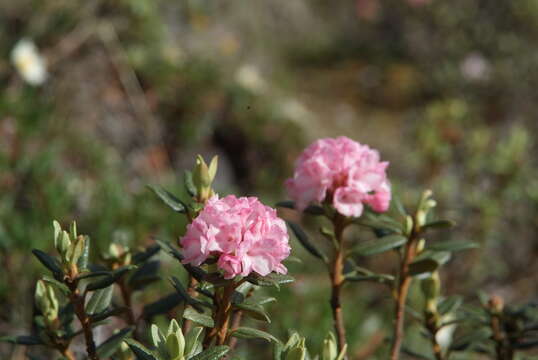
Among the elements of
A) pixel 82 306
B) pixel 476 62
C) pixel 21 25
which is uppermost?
pixel 476 62

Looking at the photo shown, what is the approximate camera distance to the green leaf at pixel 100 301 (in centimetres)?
92

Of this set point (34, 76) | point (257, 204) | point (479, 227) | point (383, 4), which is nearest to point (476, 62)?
point (383, 4)

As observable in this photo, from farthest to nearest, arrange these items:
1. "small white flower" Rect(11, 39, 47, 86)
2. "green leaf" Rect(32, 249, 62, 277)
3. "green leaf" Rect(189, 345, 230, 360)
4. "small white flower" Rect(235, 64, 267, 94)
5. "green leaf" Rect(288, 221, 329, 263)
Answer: "small white flower" Rect(235, 64, 267, 94) → "small white flower" Rect(11, 39, 47, 86) → "green leaf" Rect(288, 221, 329, 263) → "green leaf" Rect(32, 249, 62, 277) → "green leaf" Rect(189, 345, 230, 360)

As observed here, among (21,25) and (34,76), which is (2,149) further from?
(21,25)

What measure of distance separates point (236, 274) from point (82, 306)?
0.24 meters

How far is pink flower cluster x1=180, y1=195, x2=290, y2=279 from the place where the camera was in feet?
2.42

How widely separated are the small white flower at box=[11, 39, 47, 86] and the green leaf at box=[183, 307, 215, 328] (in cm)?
260

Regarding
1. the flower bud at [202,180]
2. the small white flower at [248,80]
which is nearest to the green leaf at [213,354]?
the flower bud at [202,180]

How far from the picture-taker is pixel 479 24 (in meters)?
5.69

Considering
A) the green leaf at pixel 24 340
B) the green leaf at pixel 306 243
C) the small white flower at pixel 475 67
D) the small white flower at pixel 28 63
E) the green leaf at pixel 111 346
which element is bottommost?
the green leaf at pixel 24 340

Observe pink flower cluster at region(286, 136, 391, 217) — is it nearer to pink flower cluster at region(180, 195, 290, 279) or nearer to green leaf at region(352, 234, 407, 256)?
green leaf at region(352, 234, 407, 256)

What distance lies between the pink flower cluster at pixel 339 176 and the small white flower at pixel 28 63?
2467 millimetres

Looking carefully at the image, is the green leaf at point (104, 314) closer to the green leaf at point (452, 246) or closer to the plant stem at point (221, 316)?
the plant stem at point (221, 316)

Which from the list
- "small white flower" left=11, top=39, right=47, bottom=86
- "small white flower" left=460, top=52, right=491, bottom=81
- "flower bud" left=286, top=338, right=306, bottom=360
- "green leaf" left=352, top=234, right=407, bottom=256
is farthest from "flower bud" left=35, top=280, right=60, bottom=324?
"small white flower" left=460, top=52, right=491, bottom=81
